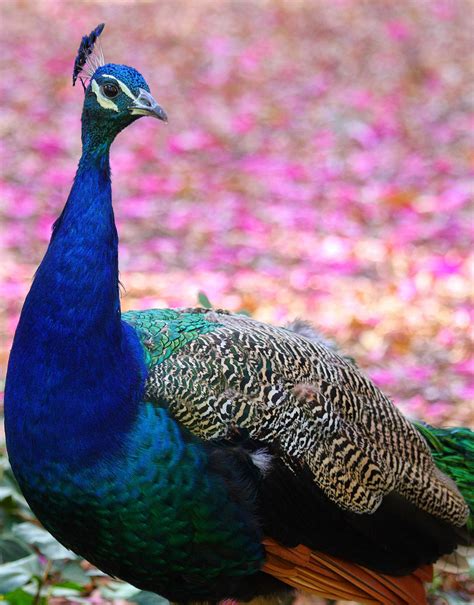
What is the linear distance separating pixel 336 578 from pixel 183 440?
67 cm

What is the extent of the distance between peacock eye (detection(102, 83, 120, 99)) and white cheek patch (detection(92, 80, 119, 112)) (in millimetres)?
11

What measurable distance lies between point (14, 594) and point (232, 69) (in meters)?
8.38

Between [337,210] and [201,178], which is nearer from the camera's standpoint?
[337,210]

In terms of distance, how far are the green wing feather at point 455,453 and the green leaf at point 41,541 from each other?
1.21 m

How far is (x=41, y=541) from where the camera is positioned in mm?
3396

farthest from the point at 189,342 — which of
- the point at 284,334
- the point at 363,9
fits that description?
the point at 363,9

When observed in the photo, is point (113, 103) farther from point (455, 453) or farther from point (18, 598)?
point (455, 453)

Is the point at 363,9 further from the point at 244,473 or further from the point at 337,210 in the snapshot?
the point at 244,473

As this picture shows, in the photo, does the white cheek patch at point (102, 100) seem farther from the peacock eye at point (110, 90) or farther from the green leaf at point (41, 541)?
the green leaf at point (41, 541)

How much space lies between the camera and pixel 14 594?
124 inches

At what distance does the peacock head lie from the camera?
273 cm

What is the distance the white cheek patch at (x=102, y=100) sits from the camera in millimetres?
2740

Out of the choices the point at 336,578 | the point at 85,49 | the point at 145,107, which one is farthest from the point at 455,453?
the point at 85,49

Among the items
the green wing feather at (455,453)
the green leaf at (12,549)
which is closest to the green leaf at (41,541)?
the green leaf at (12,549)
